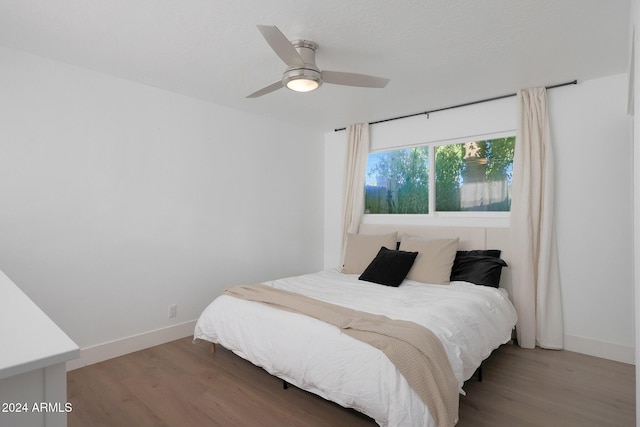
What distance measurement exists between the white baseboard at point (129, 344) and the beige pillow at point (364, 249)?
1.73 meters

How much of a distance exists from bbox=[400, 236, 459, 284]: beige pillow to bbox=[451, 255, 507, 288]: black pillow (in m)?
0.12

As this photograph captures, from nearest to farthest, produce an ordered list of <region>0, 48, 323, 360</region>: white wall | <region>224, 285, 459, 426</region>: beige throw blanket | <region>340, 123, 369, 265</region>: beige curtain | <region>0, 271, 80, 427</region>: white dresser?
<region>0, 271, 80, 427</region>: white dresser, <region>224, 285, 459, 426</region>: beige throw blanket, <region>0, 48, 323, 360</region>: white wall, <region>340, 123, 369, 265</region>: beige curtain

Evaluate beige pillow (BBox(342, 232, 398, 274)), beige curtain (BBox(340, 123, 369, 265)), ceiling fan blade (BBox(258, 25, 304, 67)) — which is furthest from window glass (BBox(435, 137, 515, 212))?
ceiling fan blade (BBox(258, 25, 304, 67))

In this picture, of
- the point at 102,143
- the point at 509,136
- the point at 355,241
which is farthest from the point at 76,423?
the point at 509,136

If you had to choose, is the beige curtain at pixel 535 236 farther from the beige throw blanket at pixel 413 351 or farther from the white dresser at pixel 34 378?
the white dresser at pixel 34 378

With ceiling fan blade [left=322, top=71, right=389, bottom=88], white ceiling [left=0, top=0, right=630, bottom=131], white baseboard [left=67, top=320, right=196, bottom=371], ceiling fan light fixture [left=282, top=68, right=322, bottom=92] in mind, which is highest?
white ceiling [left=0, top=0, right=630, bottom=131]

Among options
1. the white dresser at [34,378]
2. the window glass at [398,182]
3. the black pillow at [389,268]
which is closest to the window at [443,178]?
the window glass at [398,182]

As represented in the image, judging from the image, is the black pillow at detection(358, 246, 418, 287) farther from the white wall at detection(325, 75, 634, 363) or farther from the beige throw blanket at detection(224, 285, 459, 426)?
the white wall at detection(325, 75, 634, 363)

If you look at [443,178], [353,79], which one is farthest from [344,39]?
[443,178]

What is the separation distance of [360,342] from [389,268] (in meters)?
1.42

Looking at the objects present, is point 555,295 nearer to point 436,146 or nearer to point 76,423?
point 436,146

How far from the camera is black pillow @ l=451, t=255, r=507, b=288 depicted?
302cm

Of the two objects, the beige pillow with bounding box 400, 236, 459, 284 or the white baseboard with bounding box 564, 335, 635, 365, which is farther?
the beige pillow with bounding box 400, 236, 459, 284

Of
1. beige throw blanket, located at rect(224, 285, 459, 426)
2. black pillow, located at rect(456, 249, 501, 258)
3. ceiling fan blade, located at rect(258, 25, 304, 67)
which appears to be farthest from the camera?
black pillow, located at rect(456, 249, 501, 258)
